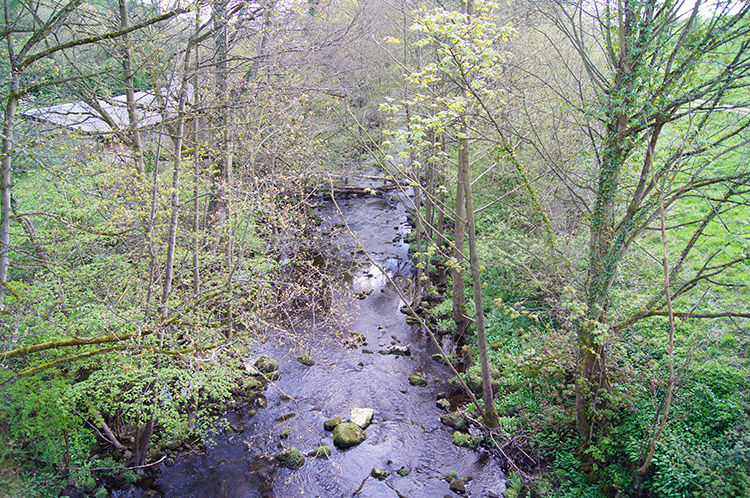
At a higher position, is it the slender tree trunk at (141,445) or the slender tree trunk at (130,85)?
the slender tree trunk at (130,85)

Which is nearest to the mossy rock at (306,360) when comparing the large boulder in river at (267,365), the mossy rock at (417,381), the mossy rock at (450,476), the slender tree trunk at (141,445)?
the large boulder in river at (267,365)

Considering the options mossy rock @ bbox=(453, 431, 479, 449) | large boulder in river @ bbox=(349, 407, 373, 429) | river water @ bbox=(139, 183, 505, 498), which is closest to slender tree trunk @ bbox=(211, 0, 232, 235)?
river water @ bbox=(139, 183, 505, 498)

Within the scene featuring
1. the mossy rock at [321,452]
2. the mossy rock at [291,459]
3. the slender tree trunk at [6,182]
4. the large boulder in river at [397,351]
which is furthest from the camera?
the large boulder in river at [397,351]

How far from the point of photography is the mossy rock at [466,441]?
8876 mm

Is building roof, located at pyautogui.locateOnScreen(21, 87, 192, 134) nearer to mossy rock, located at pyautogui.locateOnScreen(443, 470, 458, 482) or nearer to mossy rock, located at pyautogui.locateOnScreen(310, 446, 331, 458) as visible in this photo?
mossy rock, located at pyautogui.locateOnScreen(310, 446, 331, 458)

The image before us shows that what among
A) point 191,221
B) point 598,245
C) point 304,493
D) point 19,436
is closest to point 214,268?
point 191,221

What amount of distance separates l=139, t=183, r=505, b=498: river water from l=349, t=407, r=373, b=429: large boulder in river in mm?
159

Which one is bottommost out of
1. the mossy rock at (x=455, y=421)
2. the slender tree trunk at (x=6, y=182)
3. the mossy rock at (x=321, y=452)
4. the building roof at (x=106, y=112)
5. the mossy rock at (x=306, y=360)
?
the mossy rock at (x=321, y=452)

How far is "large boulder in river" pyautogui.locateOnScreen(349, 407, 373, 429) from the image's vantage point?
954 cm

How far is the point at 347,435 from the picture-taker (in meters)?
9.05

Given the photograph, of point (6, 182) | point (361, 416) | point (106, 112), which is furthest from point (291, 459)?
point (106, 112)

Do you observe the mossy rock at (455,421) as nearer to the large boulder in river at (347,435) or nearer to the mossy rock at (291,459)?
the large boulder in river at (347,435)

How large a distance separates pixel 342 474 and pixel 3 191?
7.07 m

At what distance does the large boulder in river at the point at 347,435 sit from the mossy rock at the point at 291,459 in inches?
32.1
